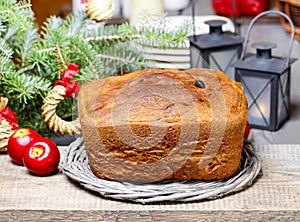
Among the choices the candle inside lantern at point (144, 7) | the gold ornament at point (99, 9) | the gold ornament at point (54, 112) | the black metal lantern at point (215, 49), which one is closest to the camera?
the gold ornament at point (54, 112)

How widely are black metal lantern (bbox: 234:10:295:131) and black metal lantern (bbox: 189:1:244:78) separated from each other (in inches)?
3.9

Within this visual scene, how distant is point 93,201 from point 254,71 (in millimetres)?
595

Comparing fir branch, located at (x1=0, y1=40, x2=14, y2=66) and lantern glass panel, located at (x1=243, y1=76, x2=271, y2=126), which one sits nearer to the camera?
fir branch, located at (x1=0, y1=40, x2=14, y2=66)

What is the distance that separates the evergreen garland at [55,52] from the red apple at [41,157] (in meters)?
0.18

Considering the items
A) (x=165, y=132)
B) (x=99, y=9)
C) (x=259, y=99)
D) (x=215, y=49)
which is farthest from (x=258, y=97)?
(x=165, y=132)

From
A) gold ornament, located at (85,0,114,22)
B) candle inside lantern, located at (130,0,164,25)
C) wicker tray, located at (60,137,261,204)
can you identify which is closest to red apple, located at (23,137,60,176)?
wicker tray, located at (60,137,261,204)

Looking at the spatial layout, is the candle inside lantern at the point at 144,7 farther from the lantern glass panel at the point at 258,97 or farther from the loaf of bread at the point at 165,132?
the loaf of bread at the point at 165,132

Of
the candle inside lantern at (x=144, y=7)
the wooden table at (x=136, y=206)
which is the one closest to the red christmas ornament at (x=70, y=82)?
the wooden table at (x=136, y=206)

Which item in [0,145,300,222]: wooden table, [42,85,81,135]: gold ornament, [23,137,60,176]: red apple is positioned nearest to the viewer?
[0,145,300,222]: wooden table

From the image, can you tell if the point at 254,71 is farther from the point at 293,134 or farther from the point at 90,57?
the point at 90,57

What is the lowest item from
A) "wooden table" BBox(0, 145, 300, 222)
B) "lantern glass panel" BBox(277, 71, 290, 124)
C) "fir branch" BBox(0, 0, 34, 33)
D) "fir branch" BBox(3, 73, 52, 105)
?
"lantern glass panel" BBox(277, 71, 290, 124)

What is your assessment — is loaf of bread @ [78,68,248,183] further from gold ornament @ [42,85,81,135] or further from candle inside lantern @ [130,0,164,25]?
candle inside lantern @ [130,0,164,25]

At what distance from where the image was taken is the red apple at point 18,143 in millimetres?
1238

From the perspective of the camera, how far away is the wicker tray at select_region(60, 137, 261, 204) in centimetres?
108
